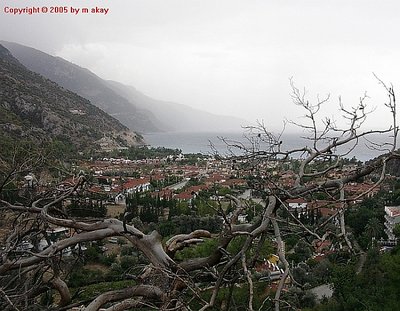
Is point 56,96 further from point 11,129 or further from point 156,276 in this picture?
point 156,276

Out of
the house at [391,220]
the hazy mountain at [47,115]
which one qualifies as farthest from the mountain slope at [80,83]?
the house at [391,220]

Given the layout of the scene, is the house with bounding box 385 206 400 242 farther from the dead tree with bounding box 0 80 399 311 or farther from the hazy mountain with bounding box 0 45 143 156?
the hazy mountain with bounding box 0 45 143 156

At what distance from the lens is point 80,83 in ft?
548

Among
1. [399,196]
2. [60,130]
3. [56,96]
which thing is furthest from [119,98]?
[399,196]

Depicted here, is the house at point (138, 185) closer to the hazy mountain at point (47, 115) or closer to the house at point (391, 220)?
the hazy mountain at point (47, 115)

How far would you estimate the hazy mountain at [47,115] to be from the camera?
129 feet

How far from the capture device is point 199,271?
1.60m

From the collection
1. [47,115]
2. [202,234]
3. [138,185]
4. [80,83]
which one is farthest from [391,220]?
[80,83]

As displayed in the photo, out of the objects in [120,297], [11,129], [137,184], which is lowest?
[137,184]

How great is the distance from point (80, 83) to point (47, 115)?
125434mm

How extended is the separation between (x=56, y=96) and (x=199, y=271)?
65444 mm

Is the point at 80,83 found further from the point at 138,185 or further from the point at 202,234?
the point at 202,234

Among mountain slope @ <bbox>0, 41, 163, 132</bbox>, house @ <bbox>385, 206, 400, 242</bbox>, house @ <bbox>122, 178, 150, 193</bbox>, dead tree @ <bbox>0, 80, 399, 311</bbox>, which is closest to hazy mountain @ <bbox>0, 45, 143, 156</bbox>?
house @ <bbox>122, 178, 150, 193</bbox>

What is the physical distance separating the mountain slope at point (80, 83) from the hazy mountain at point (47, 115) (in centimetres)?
8930
